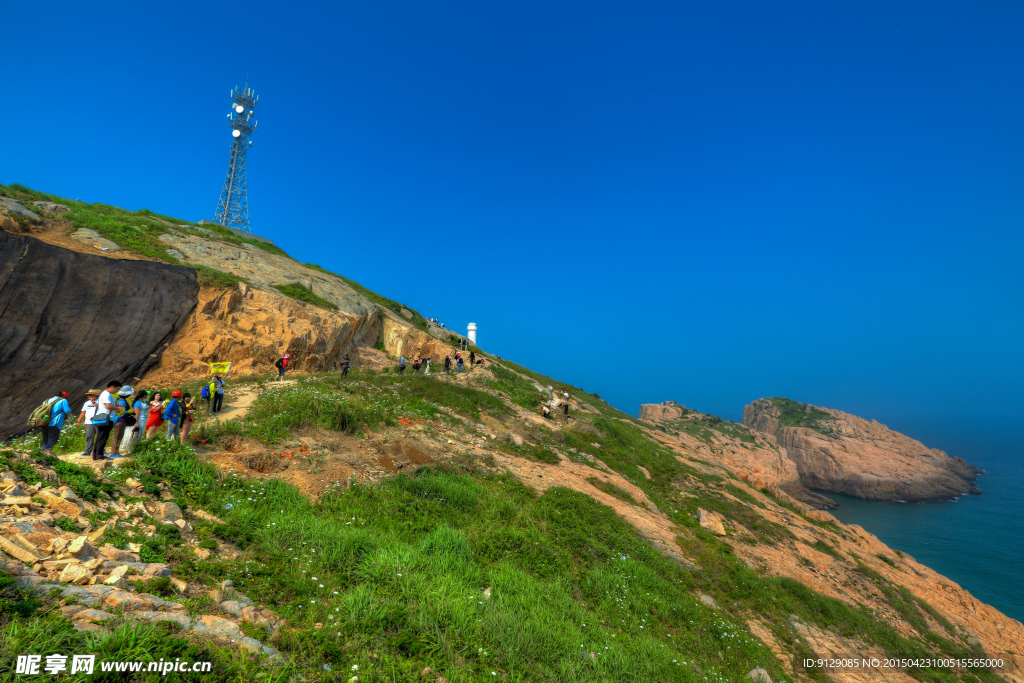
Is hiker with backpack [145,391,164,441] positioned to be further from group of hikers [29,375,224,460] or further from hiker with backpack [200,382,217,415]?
hiker with backpack [200,382,217,415]

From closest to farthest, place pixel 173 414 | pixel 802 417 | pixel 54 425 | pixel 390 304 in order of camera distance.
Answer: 1. pixel 54 425
2. pixel 173 414
3. pixel 390 304
4. pixel 802 417

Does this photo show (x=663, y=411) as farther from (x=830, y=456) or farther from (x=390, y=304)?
(x=390, y=304)

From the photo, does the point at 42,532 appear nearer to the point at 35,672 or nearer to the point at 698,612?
the point at 35,672

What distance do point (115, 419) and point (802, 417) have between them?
107 metres

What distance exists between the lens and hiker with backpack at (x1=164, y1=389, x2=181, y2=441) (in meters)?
10.4

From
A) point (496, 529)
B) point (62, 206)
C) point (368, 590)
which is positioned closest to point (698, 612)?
point (496, 529)

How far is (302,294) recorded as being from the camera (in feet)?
94.5

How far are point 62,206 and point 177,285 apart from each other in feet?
33.2

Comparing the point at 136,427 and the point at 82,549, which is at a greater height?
the point at 136,427

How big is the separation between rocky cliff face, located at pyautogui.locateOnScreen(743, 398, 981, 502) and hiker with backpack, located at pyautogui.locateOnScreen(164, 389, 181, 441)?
89.0 meters

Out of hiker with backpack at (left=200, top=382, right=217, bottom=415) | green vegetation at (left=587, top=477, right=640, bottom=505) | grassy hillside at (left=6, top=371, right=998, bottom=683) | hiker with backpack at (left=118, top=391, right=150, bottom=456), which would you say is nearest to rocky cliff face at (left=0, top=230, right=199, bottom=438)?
hiker with backpack at (left=200, top=382, right=217, bottom=415)

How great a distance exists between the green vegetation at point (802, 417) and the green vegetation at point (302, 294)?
307ft

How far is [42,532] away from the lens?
5.34 meters

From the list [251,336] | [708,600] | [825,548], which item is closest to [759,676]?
[708,600]
